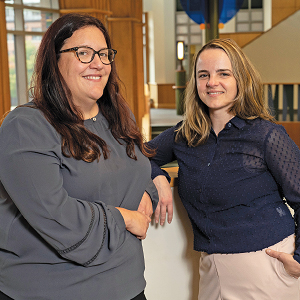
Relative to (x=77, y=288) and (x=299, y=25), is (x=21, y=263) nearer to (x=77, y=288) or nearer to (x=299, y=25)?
(x=77, y=288)

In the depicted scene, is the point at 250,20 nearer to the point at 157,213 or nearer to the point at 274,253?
the point at 157,213

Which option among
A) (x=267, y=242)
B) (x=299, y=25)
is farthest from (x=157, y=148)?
(x=299, y=25)

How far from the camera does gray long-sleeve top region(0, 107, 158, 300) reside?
1.19m

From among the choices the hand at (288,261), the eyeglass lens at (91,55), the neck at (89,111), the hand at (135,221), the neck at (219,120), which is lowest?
the hand at (288,261)

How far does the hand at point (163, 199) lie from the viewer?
6.21 feet

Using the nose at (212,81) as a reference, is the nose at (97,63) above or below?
above

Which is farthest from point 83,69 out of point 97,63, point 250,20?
point 250,20

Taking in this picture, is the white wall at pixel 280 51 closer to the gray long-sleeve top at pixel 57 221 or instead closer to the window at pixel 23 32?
the window at pixel 23 32

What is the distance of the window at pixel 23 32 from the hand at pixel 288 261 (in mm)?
7968

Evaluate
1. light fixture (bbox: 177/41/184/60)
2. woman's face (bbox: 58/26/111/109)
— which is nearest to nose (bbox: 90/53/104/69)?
woman's face (bbox: 58/26/111/109)

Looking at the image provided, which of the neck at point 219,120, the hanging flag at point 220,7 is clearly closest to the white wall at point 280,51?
the hanging flag at point 220,7

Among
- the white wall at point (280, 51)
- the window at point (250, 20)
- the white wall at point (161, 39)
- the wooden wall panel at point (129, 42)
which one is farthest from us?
the white wall at point (161, 39)

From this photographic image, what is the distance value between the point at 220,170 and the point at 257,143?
0.19 m

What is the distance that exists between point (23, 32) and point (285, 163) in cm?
837
